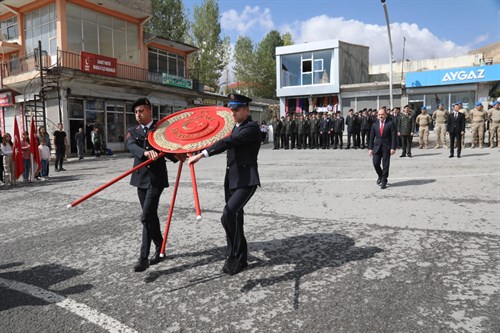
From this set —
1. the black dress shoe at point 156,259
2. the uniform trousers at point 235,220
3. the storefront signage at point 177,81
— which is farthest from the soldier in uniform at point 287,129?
the uniform trousers at point 235,220

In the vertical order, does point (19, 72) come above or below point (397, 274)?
above

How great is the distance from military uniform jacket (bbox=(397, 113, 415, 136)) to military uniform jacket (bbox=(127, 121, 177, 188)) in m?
13.1

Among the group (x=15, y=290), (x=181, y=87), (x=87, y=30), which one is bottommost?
(x=15, y=290)

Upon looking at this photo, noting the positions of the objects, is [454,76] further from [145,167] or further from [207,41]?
[145,167]

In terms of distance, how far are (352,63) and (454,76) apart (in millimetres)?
9085

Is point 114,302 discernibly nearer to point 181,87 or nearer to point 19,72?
point 19,72

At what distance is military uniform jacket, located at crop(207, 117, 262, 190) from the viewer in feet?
12.6

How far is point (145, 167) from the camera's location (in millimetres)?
4270

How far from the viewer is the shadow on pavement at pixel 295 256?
12.4 ft

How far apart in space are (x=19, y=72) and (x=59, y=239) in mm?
23359

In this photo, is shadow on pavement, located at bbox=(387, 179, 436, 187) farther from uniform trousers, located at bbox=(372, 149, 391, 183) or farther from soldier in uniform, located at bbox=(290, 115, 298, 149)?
soldier in uniform, located at bbox=(290, 115, 298, 149)

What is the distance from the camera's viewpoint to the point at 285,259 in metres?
4.24

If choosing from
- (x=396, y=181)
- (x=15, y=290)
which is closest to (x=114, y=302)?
(x=15, y=290)

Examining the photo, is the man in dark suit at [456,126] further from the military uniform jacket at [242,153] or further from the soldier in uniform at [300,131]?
the military uniform jacket at [242,153]
